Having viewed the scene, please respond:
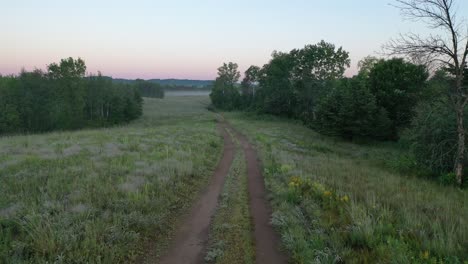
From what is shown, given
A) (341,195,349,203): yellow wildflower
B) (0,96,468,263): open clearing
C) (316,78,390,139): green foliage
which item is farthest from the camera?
(316,78,390,139): green foliage

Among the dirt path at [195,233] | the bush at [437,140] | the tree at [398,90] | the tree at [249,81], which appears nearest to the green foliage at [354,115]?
the tree at [398,90]

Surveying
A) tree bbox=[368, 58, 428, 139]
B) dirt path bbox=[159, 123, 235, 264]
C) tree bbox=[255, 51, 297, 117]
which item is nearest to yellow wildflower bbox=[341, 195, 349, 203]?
Answer: dirt path bbox=[159, 123, 235, 264]

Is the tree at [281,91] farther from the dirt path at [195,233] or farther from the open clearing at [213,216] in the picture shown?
the dirt path at [195,233]

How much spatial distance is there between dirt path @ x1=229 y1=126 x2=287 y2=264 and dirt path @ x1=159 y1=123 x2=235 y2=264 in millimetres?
1328

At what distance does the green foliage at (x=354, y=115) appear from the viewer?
32.5 meters

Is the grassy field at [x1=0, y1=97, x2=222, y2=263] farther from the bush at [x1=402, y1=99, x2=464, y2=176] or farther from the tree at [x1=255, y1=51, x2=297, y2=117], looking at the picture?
the tree at [x1=255, y1=51, x2=297, y2=117]

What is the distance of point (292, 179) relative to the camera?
11766 mm

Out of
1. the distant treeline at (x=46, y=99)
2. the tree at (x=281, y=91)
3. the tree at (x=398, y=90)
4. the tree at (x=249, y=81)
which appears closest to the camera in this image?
the tree at (x=398, y=90)

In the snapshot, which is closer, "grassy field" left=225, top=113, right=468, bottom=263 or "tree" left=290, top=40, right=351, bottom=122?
"grassy field" left=225, top=113, right=468, bottom=263

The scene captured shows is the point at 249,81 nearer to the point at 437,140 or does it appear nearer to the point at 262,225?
the point at 437,140

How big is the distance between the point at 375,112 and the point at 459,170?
72.1 feet

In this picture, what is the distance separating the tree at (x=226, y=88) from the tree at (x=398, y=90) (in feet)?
197

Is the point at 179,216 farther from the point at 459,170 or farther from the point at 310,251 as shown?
the point at 459,170

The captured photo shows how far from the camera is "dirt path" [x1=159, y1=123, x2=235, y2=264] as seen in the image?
248 inches
